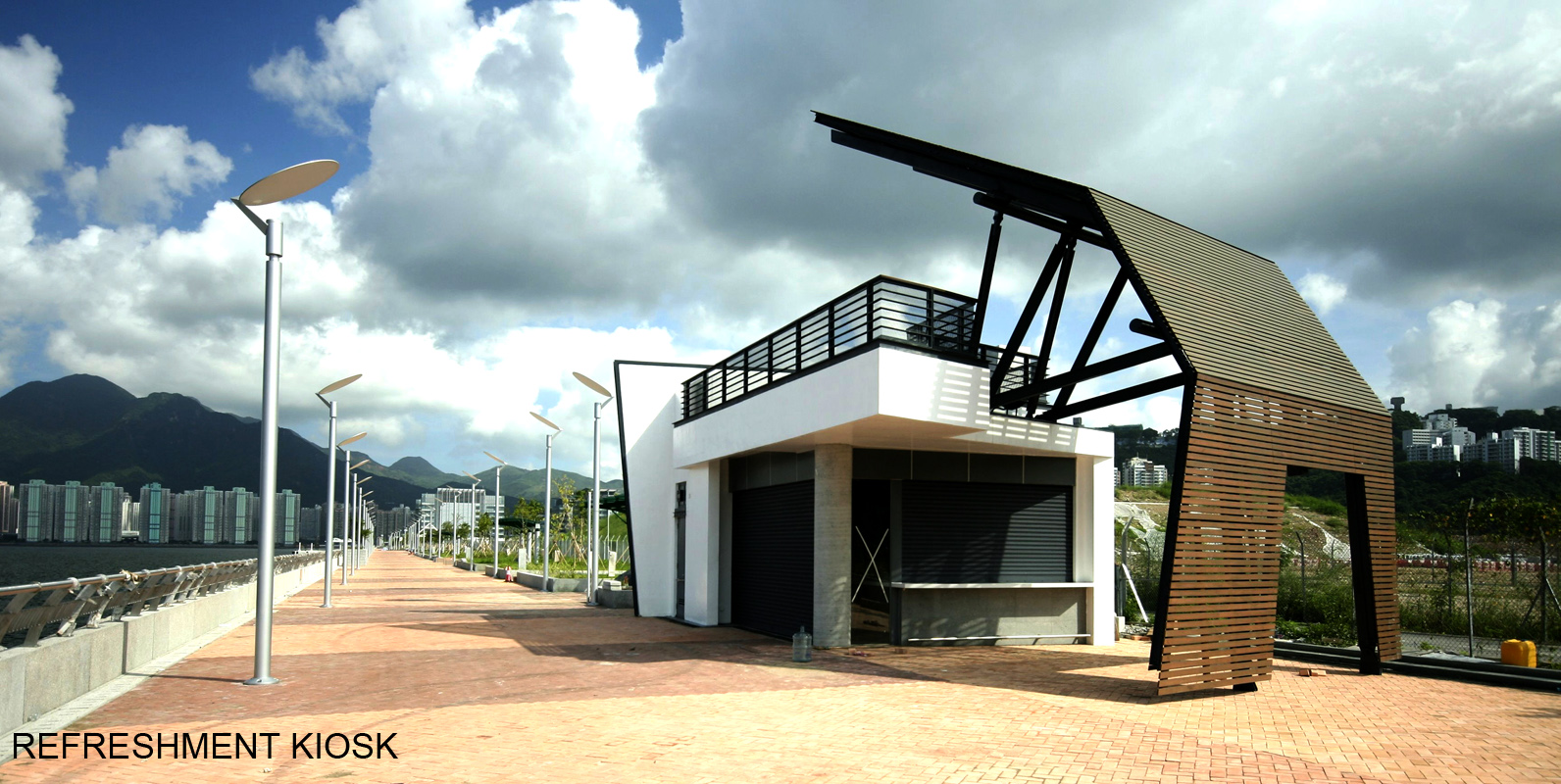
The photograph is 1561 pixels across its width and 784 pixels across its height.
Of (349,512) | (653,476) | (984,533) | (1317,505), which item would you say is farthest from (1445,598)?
(349,512)

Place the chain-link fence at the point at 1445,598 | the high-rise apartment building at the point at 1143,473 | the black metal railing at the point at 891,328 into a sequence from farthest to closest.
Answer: the high-rise apartment building at the point at 1143,473
the chain-link fence at the point at 1445,598
the black metal railing at the point at 891,328

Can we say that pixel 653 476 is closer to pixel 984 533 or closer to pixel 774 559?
pixel 774 559

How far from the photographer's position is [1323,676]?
547 inches

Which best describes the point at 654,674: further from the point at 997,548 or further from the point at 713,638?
the point at 997,548

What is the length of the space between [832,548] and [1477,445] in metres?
44.5

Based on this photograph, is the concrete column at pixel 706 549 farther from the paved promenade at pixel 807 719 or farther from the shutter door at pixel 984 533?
the shutter door at pixel 984 533

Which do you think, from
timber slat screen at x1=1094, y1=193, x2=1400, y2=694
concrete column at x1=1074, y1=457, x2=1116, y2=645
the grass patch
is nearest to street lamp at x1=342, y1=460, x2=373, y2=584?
concrete column at x1=1074, y1=457, x2=1116, y2=645

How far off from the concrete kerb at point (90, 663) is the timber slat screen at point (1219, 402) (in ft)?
38.0

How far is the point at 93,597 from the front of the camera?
36.9 feet

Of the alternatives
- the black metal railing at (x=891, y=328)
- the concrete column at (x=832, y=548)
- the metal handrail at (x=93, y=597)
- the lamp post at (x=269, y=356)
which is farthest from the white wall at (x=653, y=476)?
the lamp post at (x=269, y=356)

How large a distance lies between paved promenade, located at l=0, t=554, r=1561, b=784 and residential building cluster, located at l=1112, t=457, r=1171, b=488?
53680 millimetres

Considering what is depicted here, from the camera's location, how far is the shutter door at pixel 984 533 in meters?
17.1

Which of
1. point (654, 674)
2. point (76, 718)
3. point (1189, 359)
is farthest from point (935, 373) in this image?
point (76, 718)

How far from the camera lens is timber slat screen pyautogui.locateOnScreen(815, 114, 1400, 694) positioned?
11281mm
